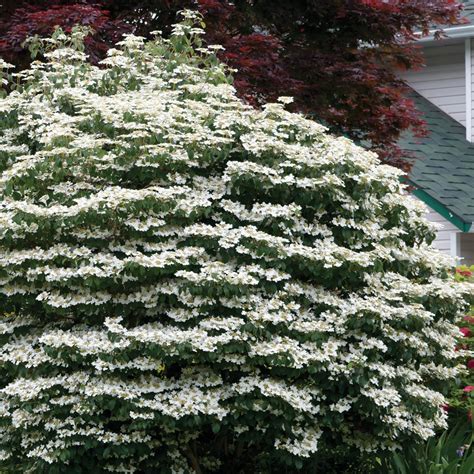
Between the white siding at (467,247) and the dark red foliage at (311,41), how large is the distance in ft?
7.25

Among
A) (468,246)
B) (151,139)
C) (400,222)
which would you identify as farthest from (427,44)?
(151,139)

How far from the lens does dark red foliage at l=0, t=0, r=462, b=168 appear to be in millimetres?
9609

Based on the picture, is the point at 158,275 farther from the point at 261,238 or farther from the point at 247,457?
the point at 247,457

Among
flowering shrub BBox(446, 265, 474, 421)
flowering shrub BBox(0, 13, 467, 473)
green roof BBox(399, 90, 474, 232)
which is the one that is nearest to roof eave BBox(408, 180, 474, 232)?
green roof BBox(399, 90, 474, 232)

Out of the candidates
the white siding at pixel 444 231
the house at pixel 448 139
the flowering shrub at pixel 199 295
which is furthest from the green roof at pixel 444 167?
the flowering shrub at pixel 199 295

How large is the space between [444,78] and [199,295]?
9.95 metres

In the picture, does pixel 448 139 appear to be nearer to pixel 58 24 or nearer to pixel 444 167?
pixel 444 167

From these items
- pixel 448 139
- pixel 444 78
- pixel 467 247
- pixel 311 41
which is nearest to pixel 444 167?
pixel 448 139

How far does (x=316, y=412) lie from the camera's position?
6.12 metres

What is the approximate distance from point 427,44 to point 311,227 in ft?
29.6

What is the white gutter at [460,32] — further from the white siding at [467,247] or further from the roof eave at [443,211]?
the white siding at [467,247]

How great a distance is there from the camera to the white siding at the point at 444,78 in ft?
47.9

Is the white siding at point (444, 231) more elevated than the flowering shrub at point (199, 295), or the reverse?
the flowering shrub at point (199, 295)

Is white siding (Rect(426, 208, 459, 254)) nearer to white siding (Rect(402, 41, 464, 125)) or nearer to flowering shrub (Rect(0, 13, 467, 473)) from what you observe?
white siding (Rect(402, 41, 464, 125))
